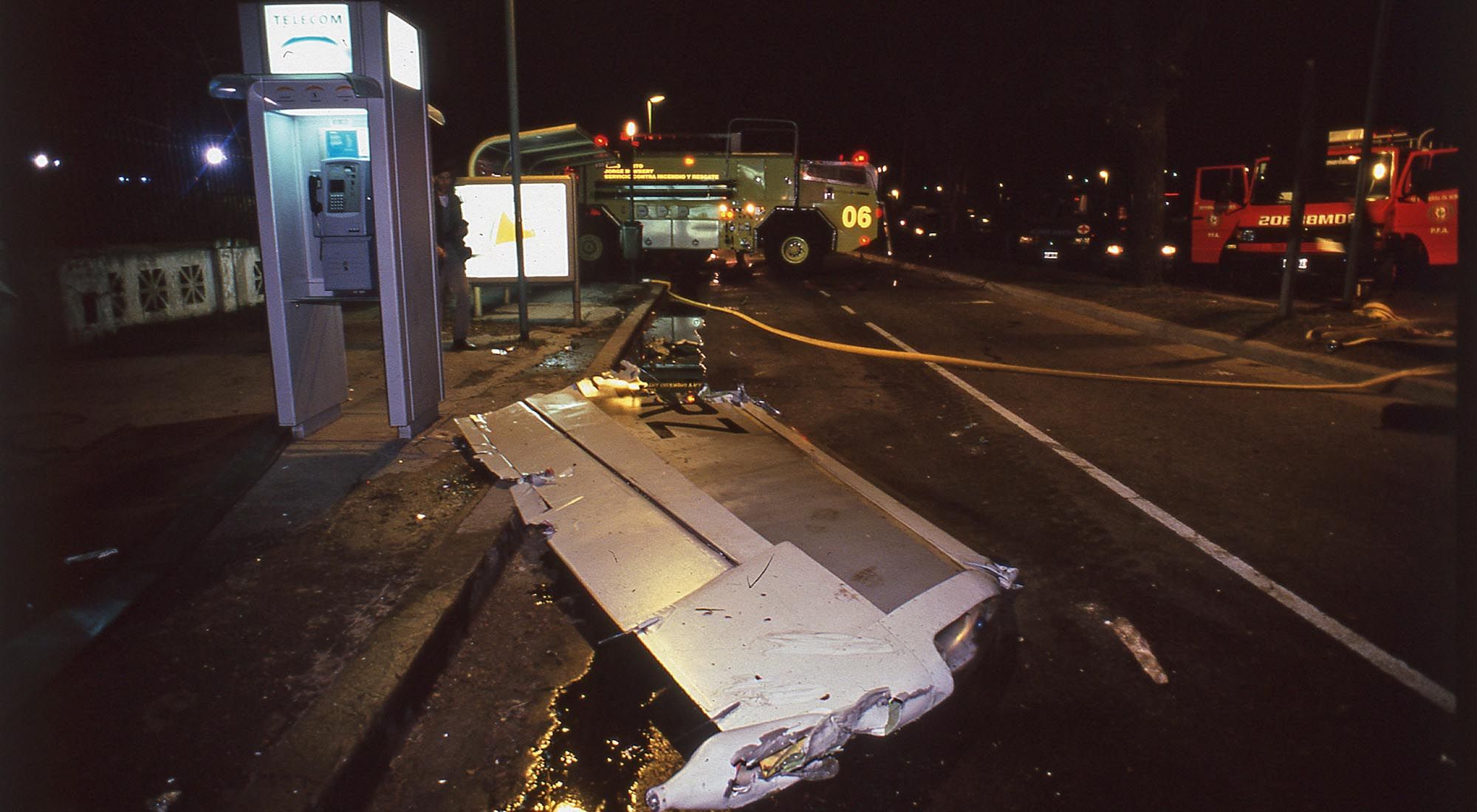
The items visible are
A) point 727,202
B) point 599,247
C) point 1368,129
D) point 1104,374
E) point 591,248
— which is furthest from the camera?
point 599,247

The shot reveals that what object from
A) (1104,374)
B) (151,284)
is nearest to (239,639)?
(1104,374)

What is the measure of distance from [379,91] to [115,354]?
546 cm

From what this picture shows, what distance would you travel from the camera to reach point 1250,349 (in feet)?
36.8

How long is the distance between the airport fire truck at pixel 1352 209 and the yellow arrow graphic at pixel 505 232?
1262 centimetres

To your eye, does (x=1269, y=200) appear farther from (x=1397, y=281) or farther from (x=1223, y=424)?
(x=1223, y=424)

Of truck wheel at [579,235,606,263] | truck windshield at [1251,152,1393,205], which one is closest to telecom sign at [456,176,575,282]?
truck wheel at [579,235,606,263]

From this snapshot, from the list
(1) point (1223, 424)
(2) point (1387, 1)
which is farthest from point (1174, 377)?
(2) point (1387, 1)

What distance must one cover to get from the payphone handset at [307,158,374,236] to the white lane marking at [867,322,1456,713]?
5.29 m

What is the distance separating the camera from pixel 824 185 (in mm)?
24250

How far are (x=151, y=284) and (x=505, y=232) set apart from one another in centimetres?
410

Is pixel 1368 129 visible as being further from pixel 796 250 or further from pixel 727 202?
pixel 727 202

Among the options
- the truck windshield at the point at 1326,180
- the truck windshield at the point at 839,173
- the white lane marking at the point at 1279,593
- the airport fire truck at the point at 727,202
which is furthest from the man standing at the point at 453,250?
the truck windshield at the point at 839,173

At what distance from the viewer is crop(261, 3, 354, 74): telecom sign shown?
5.89 m

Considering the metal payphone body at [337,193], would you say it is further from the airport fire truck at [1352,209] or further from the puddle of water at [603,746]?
the airport fire truck at [1352,209]
